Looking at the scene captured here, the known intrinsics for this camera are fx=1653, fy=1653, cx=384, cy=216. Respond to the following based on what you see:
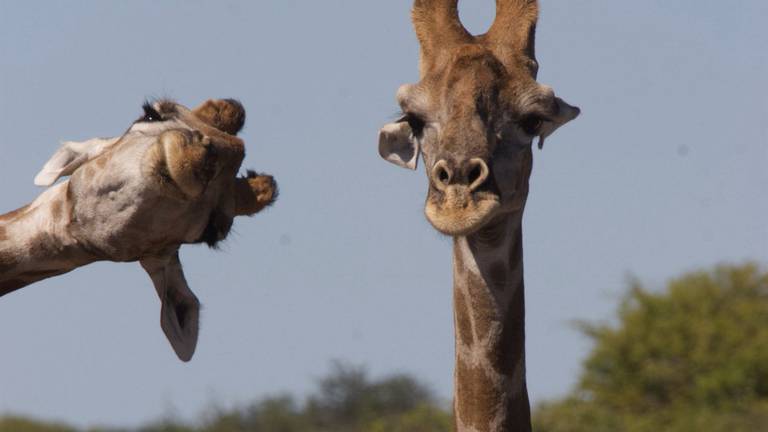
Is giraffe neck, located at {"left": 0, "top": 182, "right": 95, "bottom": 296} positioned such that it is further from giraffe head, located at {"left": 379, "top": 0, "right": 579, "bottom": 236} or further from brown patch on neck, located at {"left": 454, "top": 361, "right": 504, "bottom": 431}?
brown patch on neck, located at {"left": 454, "top": 361, "right": 504, "bottom": 431}

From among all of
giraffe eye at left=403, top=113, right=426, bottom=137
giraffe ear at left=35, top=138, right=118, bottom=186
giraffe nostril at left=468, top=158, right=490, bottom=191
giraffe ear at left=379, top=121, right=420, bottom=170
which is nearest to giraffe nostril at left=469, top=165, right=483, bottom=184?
giraffe nostril at left=468, top=158, right=490, bottom=191

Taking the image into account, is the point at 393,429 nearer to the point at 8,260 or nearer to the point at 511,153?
the point at 511,153

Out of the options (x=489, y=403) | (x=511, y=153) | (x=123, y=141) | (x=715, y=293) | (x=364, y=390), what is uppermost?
(x=715, y=293)

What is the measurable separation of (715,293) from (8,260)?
22.4 meters

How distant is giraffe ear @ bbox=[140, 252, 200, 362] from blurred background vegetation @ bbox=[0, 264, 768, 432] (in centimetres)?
1076

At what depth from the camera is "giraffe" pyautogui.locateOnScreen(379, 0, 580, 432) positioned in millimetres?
6090

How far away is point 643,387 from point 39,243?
19.1 meters

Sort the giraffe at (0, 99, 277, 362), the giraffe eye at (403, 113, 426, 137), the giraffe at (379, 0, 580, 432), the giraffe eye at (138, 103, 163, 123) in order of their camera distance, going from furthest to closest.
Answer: the giraffe eye at (403, 113, 426, 137), the giraffe at (379, 0, 580, 432), the giraffe eye at (138, 103, 163, 123), the giraffe at (0, 99, 277, 362)

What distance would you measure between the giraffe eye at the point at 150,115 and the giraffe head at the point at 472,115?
4.33ft

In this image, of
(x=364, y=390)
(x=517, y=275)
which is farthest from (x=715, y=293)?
(x=517, y=275)

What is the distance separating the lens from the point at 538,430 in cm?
1791

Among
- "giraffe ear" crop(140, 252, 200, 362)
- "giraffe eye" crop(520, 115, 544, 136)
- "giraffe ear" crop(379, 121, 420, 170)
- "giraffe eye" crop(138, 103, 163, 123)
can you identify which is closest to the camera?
"giraffe eye" crop(138, 103, 163, 123)

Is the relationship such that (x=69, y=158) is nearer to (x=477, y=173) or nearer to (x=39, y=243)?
(x=39, y=243)

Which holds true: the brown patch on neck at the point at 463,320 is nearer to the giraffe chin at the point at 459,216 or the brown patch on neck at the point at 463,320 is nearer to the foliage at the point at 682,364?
the giraffe chin at the point at 459,216
